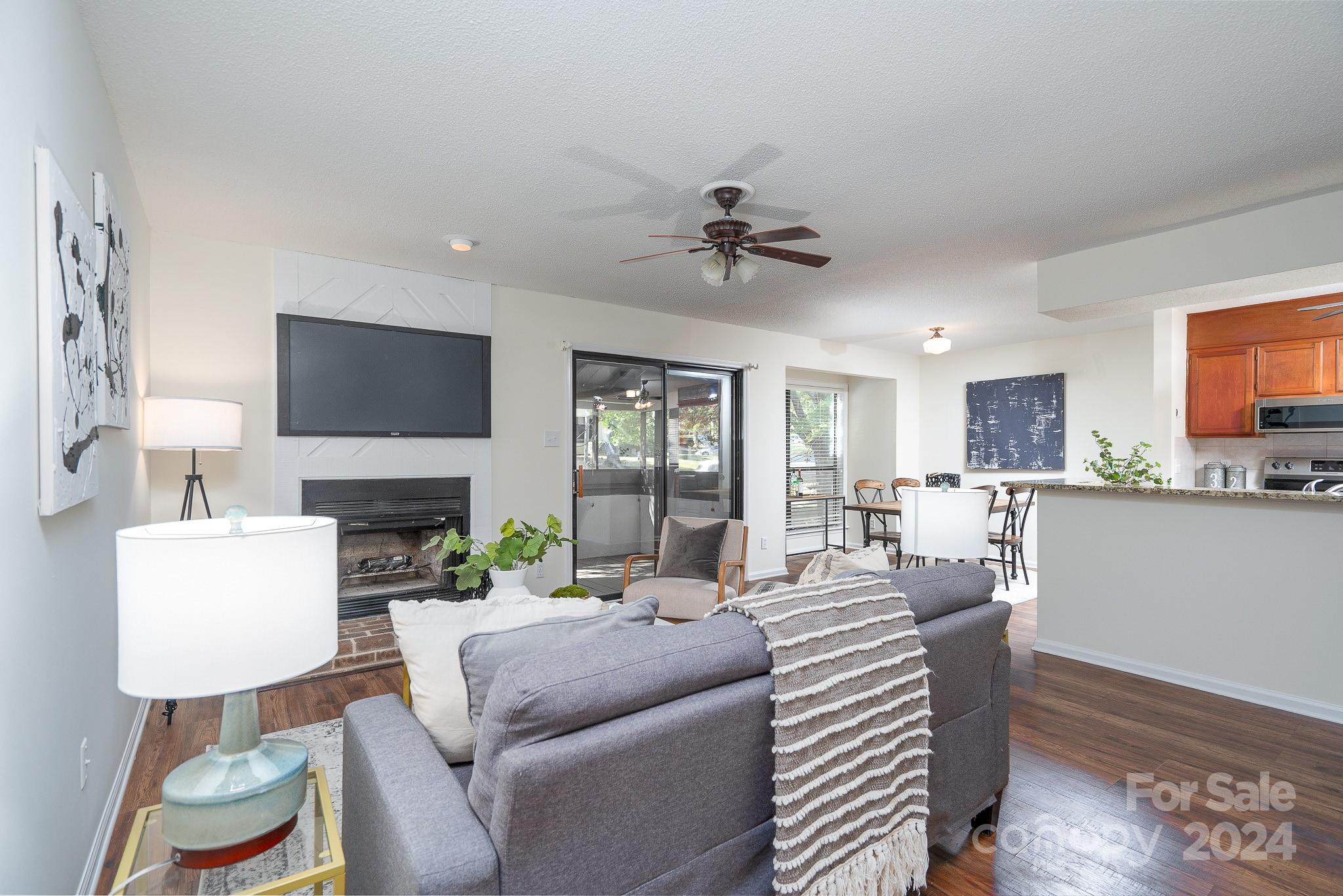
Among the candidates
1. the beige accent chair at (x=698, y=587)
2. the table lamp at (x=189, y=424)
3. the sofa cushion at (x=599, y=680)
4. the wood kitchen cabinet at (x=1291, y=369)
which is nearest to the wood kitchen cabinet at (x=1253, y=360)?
the wood kitchen cabinet at (x=1291, y=369)

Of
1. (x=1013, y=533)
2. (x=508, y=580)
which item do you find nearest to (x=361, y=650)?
(x=508, y=580)

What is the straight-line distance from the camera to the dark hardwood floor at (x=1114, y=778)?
1.95 m

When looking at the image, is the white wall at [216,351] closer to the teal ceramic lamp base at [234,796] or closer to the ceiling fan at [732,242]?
the ceiling fan at [732,242]

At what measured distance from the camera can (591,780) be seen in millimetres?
1110

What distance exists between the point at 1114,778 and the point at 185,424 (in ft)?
14.0

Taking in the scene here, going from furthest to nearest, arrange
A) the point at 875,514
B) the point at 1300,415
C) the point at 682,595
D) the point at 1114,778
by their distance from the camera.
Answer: the point at 875,514 → the point at 1300,415 → the point at 682,595 → the point at 1114,778

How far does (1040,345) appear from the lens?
6.92 metres

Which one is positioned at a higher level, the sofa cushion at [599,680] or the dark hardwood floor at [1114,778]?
the sofa cushion at [599,680]

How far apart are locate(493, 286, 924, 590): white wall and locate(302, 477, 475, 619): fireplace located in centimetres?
41

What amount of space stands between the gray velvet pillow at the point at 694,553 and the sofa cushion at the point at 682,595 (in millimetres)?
115

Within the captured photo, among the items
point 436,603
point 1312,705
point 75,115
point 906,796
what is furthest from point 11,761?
point 1312,705

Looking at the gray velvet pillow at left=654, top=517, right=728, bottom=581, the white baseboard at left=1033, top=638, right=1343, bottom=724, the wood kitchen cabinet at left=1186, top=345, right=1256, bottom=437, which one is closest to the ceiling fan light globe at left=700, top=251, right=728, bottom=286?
the gray velvet pillow at left=654, top=517, right=728, bottom=581

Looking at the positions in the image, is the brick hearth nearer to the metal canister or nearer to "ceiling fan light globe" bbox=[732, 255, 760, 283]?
"ceiling fan light globe" bbox=[732, 255, 760, 283]

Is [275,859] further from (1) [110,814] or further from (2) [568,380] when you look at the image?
(2) [568,380]
